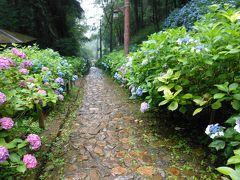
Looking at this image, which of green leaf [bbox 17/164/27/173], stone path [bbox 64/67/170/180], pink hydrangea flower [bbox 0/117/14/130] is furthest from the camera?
stone path [bbox 64/67/170/180]

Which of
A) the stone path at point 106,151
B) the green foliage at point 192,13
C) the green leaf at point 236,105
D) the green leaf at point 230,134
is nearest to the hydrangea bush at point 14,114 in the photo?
the stone path at point 106,151

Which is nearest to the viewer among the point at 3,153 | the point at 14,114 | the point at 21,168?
the point at 3,153

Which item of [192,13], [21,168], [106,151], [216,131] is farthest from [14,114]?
[192,13]

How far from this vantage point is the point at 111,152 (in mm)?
3361

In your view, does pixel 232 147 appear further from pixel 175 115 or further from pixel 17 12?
pixel 17 12

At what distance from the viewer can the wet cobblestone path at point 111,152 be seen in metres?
2.83

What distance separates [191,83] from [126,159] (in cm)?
147

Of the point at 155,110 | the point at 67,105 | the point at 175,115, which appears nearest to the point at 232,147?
the point at 175,115

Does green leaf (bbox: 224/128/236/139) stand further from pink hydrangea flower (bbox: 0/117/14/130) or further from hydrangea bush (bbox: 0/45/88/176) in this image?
pink hydrangea flower (bbox: 0/117/14/130)

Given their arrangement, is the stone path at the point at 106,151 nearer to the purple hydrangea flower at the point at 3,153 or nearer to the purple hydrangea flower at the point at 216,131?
the purple hydrangea flower at the point at 216,131

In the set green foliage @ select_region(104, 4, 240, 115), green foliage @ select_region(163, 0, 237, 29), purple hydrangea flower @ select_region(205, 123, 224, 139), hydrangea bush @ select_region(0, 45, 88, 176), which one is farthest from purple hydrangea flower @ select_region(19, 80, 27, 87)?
green foliage @ select_region(163, 0, 237, 29)

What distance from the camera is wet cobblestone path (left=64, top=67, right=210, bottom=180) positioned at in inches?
111

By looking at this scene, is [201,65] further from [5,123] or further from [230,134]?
[5,123]

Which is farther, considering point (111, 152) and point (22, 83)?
point (111, 152)
